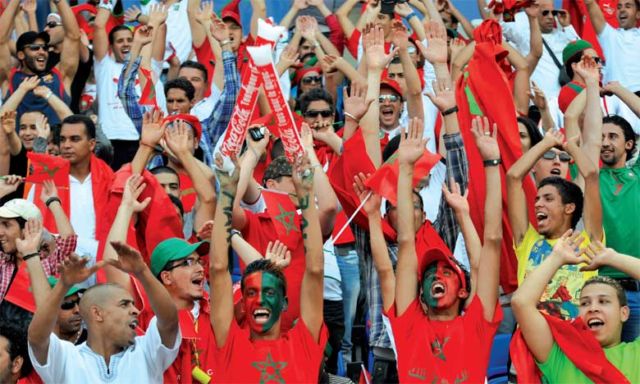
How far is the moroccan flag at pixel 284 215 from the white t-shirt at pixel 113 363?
1385 mm

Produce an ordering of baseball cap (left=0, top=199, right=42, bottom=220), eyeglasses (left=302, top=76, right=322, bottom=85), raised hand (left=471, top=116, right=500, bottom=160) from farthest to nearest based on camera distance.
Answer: eyeglasses (left=302, top=76, right=322, bottom=85) → baseball cap (left=0, top=199, right=42, bottom=220) → raised hand (left=471, top=116, right=500, bottom=160)

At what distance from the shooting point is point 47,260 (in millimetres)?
8336

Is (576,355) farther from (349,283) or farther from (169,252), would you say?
(349,283)

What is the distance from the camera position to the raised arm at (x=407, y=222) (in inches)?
288

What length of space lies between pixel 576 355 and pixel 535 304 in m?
0.31

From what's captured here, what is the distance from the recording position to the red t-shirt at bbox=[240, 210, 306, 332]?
310 inches

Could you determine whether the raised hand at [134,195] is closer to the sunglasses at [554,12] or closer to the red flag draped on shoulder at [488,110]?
the red flag draped on shoulder at [488,110]

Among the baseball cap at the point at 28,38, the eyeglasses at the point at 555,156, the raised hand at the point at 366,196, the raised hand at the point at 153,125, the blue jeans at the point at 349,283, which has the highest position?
the baseball cap at the point at 28,38

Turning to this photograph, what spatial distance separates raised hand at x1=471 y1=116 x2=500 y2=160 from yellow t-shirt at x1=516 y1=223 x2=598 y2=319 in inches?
22.9

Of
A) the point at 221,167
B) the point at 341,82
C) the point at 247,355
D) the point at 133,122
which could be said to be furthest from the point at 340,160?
the point at 341,82

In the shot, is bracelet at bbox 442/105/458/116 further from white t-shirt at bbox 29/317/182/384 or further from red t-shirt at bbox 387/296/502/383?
white t-shirt at bbox 29/317/182/384

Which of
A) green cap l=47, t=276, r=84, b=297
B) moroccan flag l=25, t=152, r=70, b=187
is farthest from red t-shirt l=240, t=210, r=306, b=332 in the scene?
moroccan flag l=25, t=152, r=70, b=187

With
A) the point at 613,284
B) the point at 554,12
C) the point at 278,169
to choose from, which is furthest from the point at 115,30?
the point at 613,284

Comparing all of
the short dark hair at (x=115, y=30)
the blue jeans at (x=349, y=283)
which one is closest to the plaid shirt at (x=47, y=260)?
the blue jeans at (x=349, y=283)
